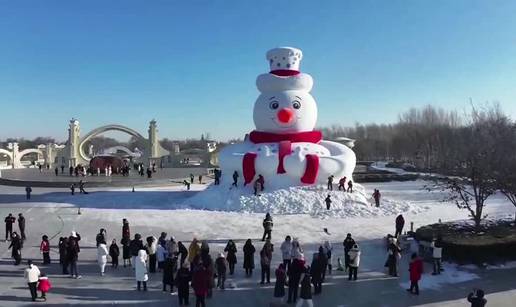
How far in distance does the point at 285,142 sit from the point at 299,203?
351 centimetres

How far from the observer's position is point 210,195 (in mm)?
25359

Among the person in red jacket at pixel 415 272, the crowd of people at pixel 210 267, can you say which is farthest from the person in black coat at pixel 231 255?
the person in red jacket at pixel 415 272

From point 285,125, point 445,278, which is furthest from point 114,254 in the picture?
point 285,125

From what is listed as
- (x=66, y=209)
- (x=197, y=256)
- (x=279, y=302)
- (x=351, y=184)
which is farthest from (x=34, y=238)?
(x=351, y=184)

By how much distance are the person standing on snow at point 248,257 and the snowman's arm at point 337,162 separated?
1282 centimetres

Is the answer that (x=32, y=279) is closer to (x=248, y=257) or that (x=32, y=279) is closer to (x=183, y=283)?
(x=183, y=283)

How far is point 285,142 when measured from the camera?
24734 mm

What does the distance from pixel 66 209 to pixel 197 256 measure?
15023 millimetres

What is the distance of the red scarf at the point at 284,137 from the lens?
25.5 meters

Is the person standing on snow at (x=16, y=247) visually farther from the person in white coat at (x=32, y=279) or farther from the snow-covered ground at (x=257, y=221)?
the person in white coat at (x=32, y=279)

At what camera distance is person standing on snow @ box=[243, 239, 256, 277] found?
483 inches

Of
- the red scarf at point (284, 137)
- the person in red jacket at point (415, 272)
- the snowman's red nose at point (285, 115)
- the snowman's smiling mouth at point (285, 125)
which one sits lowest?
the person in red jacket at point (415, 272)

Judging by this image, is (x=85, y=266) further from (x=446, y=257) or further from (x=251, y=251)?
(x=446, y=257)

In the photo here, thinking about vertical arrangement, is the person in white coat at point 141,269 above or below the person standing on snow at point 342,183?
below
